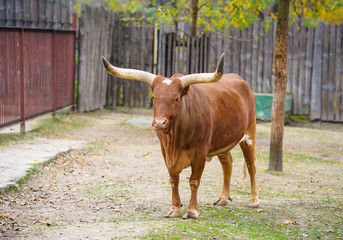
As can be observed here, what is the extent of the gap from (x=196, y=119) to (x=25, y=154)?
165 inches

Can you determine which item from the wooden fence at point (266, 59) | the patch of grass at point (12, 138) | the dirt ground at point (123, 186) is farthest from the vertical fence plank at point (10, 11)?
the patch of grass at point (12, 138)

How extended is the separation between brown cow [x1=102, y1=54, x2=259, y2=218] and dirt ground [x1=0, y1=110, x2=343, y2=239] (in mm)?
576

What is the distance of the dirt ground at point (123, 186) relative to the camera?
567cm

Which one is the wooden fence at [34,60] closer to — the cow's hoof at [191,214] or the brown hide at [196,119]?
the brown hide at [196,119]

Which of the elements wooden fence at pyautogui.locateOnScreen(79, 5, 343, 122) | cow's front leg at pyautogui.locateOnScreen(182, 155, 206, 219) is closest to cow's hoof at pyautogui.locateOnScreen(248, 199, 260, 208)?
cow's front leg at pyautogui.locateOnScreen(182, 155, 206, 219)

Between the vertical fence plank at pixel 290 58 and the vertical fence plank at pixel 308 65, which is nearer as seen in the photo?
the vertical fence plank at pixel 308 65

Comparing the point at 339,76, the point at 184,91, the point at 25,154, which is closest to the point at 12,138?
the point at 25,154

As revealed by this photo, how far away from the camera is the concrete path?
7625mm

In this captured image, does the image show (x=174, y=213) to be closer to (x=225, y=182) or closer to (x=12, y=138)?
(x=225, y=182)

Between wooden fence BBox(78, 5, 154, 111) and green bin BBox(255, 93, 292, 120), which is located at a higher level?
wooden fence BBox(78, 5, 154, 111)

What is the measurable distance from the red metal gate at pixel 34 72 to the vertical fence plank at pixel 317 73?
22.7 feet

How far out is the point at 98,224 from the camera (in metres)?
5.70

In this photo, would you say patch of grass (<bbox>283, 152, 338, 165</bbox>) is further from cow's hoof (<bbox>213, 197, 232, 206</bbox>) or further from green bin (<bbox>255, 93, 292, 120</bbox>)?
green bin (<bbox>255, 93, 292, 120</bbox>)

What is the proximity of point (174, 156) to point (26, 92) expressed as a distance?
6526mm
